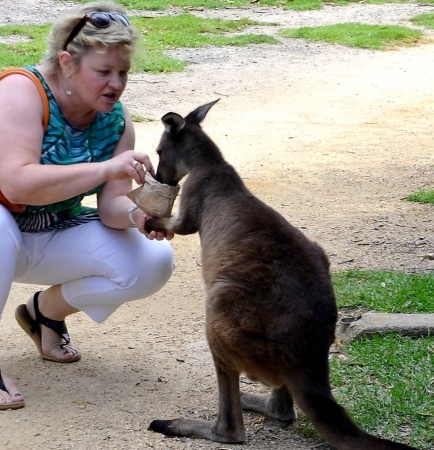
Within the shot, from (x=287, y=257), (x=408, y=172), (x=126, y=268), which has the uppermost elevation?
(x=287, y=257)

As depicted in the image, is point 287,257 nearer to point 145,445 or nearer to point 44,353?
point 145,445

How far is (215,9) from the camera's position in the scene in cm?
1417

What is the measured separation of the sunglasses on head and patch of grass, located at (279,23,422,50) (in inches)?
344

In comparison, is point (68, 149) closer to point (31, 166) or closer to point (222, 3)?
point (31, 166)

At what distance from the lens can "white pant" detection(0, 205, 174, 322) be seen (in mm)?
3588

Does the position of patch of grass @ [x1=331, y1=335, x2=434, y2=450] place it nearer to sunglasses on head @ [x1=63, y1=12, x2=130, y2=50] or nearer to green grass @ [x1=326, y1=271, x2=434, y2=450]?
green grass @ [x1=326, y1=271, x2=434, y2=450]

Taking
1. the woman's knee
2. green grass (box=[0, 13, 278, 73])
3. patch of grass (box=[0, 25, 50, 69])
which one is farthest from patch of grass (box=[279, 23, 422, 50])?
the woman's knee

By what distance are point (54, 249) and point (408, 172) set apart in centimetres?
417

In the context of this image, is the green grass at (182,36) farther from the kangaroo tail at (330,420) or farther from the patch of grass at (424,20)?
the kangaroo tail at (330,420)

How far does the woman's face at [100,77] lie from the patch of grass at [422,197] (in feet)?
10.9

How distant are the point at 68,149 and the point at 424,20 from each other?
36.9 feet

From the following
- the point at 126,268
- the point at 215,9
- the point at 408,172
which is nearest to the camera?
the point at 126,268

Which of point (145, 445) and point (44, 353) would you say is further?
point (44, 353)

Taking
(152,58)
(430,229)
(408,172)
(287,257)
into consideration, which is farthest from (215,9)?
(287,257)
